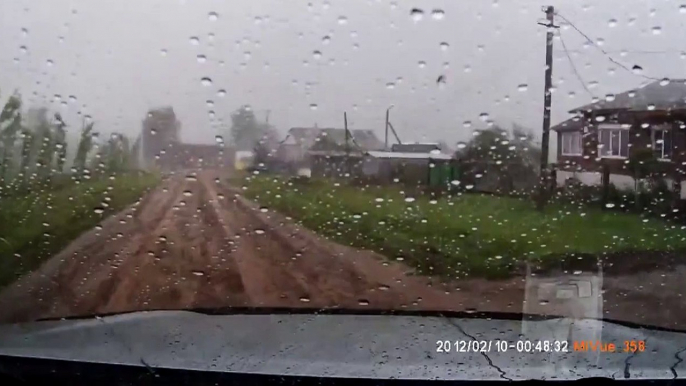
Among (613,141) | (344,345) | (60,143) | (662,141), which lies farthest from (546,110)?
(60,143)

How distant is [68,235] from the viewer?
21.9 ft

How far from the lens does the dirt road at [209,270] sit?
5.98m

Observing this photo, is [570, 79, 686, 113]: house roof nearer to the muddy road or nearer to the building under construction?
the muddy road

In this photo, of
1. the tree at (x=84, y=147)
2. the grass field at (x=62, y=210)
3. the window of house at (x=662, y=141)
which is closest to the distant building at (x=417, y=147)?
the window of house at (x=662, y=141)

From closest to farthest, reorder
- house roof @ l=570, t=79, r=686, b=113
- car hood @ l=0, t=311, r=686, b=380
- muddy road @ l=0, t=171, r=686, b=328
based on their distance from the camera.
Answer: car hood @ l=0, t=311, r=686, b=380 → muddy road @ l=0, t=171, r=686, b=328 → house roof @ l=570, t=79, r=686, b=113

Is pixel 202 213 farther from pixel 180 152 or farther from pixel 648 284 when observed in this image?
pixel 648 284

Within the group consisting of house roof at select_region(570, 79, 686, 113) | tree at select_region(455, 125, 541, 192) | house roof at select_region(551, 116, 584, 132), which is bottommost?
tree at select_region(455, 125, 541, 192)

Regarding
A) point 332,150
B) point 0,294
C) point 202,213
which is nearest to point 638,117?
point 332,150

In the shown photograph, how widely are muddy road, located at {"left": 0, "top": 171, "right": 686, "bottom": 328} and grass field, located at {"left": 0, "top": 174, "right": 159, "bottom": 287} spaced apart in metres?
0.10

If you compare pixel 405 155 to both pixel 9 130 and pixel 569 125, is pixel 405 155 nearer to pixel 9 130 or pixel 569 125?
pixel 569 125

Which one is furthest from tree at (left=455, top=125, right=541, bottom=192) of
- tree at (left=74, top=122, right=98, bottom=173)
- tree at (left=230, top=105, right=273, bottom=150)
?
tree at (left=74, top=122, right=98, bottom=173)

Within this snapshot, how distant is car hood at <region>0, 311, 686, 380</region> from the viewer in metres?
4.86

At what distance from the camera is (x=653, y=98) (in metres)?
6.35

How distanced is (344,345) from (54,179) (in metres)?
3.10
